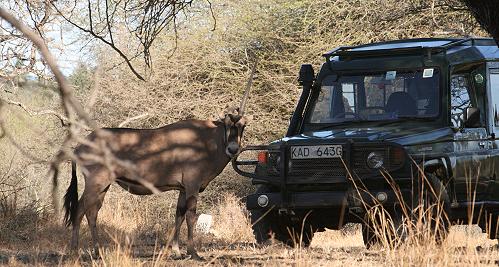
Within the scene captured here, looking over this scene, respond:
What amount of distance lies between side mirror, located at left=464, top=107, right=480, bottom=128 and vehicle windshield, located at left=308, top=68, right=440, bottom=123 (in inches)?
16.3

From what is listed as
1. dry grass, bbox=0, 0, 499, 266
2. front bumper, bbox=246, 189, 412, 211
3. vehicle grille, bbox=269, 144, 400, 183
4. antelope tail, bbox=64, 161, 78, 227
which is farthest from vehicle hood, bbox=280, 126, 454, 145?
dry grass, bbox=0, 0, 499, 266

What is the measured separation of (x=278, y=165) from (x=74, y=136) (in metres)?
7.25

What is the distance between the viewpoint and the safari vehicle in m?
9.66

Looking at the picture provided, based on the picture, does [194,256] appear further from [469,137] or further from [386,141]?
[469,137]

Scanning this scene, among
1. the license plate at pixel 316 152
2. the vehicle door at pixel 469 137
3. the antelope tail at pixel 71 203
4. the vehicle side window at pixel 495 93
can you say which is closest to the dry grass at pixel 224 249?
the antelope tail at pixel 71 203

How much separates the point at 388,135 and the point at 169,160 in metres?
2.30

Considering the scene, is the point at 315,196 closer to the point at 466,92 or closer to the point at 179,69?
the point at 466,92

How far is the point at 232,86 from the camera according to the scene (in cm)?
2211

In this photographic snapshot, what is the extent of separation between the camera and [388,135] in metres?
9.84

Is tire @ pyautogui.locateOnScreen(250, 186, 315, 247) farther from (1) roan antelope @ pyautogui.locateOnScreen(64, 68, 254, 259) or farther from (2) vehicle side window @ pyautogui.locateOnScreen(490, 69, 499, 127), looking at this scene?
(2) vehicle side window @ pyautogui.locateOnScreen(490, 69, 499, 127)

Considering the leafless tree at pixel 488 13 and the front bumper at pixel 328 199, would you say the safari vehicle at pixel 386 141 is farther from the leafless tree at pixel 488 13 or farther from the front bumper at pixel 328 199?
the leafless tree at pixel 488 13

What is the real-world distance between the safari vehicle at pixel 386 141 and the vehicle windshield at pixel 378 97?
1 cm

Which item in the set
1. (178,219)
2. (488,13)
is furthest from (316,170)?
(488,13)

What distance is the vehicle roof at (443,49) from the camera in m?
10.6
